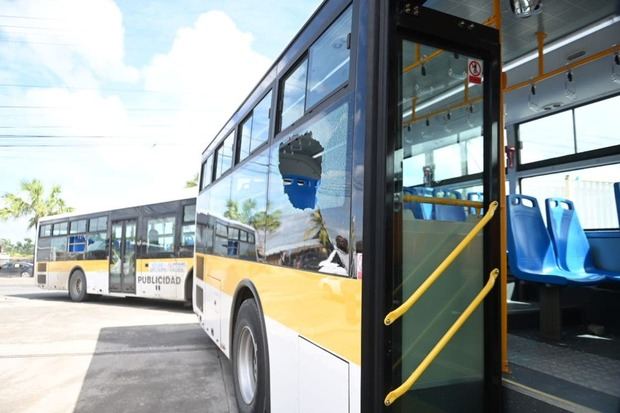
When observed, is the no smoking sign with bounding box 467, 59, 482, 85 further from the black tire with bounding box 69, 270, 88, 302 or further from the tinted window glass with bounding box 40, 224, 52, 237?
the tinted window glass with bounding box 40, 224, 52, 237

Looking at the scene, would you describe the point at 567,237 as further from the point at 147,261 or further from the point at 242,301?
the point at 147,261

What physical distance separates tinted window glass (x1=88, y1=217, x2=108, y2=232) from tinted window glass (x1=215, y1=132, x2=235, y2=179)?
8776mm

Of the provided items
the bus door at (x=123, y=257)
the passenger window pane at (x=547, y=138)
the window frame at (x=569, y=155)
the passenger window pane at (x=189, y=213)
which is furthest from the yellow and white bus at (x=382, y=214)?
the bus door at (x=123, y=257)

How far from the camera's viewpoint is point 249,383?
399 cm

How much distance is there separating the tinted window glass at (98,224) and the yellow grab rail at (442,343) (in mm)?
13160

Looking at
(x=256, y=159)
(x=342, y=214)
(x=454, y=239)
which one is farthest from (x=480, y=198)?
(x=256, y=159)

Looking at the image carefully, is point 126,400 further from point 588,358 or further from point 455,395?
point 588,358

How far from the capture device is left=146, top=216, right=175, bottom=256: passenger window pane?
453 inches

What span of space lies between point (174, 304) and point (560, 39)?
1197 cm

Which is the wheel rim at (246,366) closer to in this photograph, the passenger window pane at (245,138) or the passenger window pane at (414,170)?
the passenger window pane at (245,138)

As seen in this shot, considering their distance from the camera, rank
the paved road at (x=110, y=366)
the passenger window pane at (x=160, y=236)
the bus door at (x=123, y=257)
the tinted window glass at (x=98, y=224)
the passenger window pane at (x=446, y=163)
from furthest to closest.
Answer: the tinted window glass at (x=98, y=224)
the bus door at (x=123, y=257)
the passenger window pane at (x=160, y=236)
the paved road at (x=110, y=366)
the passenger window pane at (x=446, y=163)

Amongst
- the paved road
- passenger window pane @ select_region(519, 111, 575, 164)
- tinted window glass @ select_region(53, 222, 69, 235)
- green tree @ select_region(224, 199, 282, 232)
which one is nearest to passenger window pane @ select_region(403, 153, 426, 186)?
green tree @ select_region(224, 199, 282, 232)

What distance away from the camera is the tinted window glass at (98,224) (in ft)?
43.9

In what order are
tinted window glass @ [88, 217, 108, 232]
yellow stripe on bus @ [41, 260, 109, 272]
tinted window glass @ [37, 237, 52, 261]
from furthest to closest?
tinted window glass @ [37, 237, 52, 261]
tinted window glass @ [88, 217, 108, 232]
yellow stripe on bus @ [41, 260, 109, 272]
